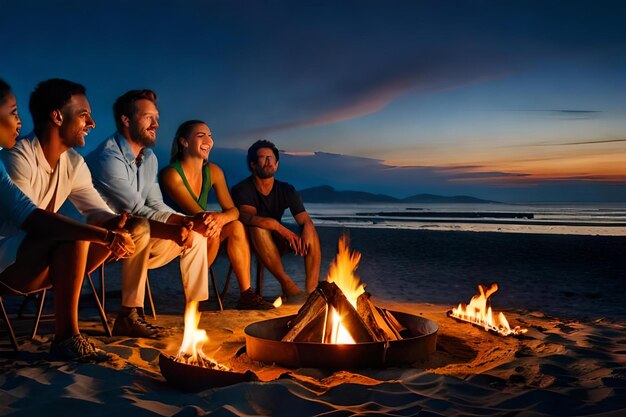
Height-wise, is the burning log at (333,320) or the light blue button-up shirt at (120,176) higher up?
the light blue button-up shirt at (120,176)

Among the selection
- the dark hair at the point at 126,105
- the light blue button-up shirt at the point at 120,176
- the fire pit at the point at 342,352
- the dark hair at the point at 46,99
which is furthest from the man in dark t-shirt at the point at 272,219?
the dark hair at the point at 46,99

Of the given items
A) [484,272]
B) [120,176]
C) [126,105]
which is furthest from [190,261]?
[484,272]

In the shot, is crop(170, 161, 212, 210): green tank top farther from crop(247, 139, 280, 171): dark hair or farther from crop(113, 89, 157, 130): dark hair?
crop(113, 89, 157, 130): dark hair

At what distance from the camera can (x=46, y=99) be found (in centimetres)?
405

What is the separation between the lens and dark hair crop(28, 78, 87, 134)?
4055mm

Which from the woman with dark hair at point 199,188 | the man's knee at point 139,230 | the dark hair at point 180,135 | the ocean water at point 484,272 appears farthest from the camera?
the ocean water at point 484,272

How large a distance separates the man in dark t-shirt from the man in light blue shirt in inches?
45.5

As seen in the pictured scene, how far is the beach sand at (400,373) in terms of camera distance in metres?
2.91

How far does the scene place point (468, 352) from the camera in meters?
4.48

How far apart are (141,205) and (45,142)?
3.89ft

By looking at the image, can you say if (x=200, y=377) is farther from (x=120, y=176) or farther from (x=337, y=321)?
(x=120, y=176)

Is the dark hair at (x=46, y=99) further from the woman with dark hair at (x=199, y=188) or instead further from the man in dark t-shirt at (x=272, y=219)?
the man in dark t-shirt at (x=272, y=219)

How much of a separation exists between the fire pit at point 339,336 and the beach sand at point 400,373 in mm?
93

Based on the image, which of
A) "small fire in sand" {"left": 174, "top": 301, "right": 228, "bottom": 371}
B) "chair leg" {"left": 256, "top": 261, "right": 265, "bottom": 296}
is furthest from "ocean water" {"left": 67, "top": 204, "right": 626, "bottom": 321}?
"small fire in sand" {"left": 174, "top": 301, "right": 228, "bottom": 371}
